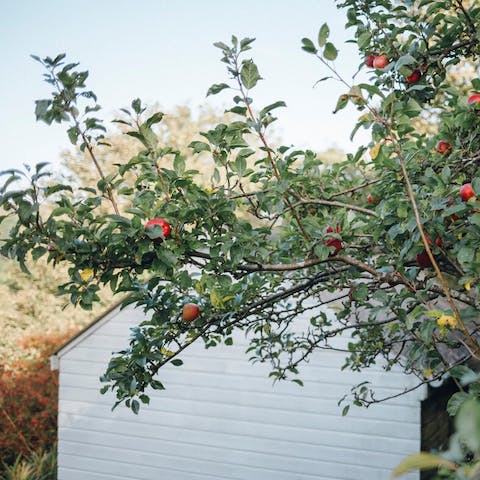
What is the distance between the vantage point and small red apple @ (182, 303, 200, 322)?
1977 millimetres

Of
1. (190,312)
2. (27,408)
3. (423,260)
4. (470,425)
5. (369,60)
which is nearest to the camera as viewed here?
(470,425)

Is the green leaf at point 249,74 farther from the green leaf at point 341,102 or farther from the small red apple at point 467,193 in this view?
the small red apple at point 467,193

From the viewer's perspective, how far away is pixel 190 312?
1977 millimetres

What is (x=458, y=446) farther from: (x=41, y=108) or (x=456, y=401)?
(x=41, y=108)

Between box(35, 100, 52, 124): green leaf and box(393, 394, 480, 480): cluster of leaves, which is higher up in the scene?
box(35, 100, 52, 124): green leaf

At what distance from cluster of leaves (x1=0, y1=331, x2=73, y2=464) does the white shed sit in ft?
6.12

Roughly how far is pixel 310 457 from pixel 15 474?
4.36m

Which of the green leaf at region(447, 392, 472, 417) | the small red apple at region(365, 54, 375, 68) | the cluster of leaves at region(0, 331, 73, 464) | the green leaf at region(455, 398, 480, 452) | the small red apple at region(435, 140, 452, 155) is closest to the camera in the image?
the green leaf at region(455, 398, 480, 452)

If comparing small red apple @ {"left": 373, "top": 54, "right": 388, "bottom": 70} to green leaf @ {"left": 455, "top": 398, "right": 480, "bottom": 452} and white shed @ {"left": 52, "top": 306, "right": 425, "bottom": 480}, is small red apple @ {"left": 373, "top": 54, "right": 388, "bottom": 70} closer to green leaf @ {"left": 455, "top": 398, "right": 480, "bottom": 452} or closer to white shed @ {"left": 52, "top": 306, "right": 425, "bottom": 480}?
green leaf @ {"left": 455, "top": 398, "right": 480, "bottom": 452}

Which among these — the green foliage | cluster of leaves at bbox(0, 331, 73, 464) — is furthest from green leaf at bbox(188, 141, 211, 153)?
cluster of leaves at bbox(0, 331, 73, 464)

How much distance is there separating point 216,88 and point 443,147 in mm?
1008

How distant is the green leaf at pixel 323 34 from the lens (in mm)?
1552

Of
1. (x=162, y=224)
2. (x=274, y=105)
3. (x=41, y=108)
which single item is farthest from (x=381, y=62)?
(x=41, y=108)

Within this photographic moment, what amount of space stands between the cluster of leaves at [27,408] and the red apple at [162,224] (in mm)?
7960
